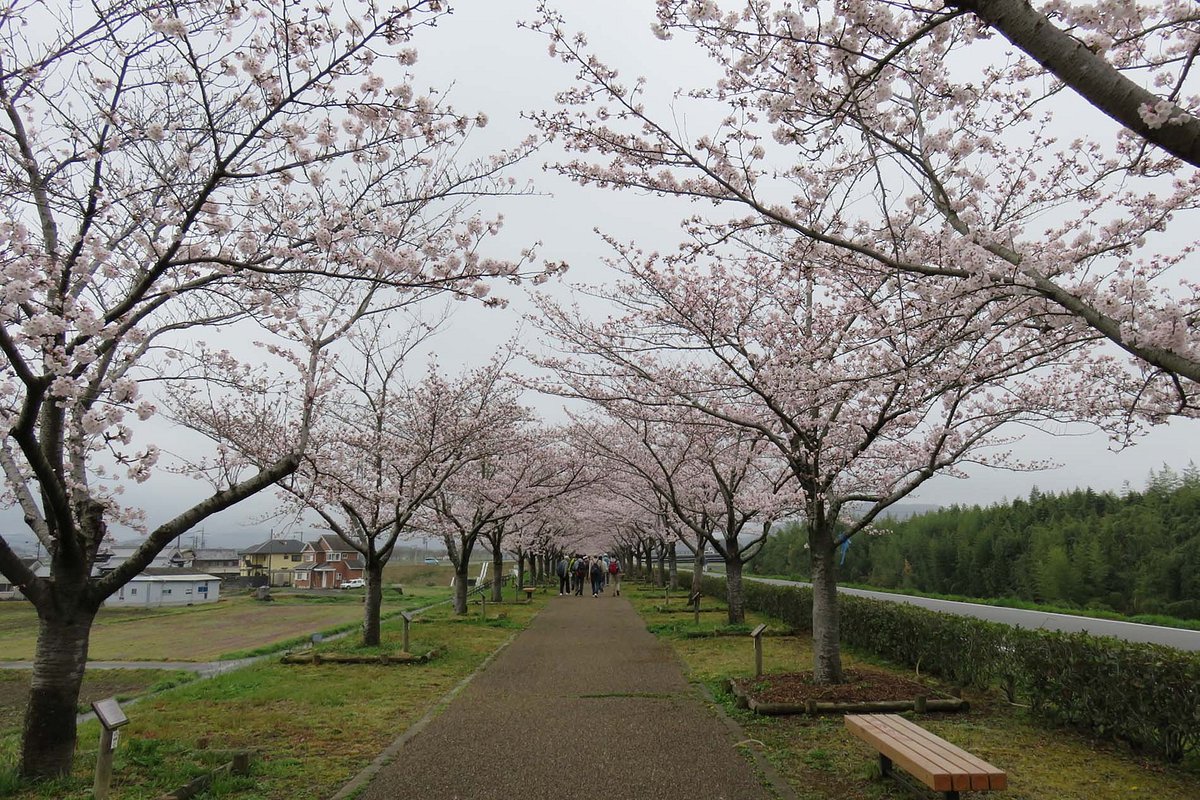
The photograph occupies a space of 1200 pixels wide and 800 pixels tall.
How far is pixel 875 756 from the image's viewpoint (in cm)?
557

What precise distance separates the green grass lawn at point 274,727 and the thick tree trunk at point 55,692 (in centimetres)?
21

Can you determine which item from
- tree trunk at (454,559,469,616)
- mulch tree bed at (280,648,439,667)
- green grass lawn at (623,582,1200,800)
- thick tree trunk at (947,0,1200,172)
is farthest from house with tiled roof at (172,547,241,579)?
thick tree trunk at (947,0,1200,172)

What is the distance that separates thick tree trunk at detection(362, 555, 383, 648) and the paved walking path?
2458 millimetres

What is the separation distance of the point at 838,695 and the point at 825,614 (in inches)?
36.4

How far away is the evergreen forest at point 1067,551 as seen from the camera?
72.4 feet

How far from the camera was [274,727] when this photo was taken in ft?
22.4

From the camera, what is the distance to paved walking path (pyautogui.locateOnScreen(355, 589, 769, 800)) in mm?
5062

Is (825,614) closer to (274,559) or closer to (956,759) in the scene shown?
(956,759)

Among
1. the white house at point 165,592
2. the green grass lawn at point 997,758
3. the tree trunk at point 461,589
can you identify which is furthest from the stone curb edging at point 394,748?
the white house at point 165,592

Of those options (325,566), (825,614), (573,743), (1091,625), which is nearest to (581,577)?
A: (1091,625)

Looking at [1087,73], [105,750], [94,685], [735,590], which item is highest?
[1087,73]

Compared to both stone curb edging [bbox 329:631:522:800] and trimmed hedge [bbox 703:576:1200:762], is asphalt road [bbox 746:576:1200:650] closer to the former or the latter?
trimmed hedge [bbox 703:576:1200:762]

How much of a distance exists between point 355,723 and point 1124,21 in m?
7.70

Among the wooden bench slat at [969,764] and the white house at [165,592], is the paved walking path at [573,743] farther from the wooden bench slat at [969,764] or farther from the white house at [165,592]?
the white house at [165,592]
